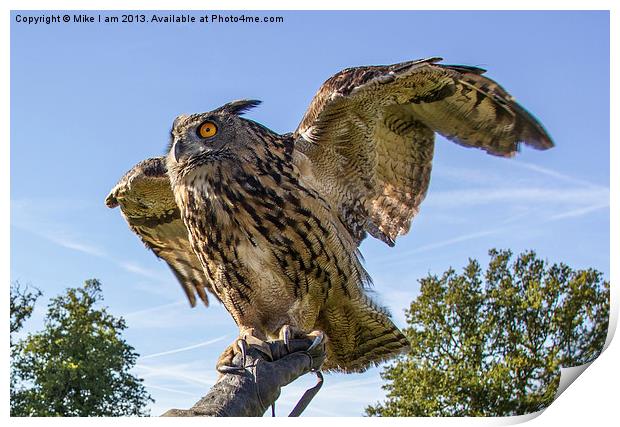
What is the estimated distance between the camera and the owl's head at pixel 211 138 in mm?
2766

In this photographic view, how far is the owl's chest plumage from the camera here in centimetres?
273

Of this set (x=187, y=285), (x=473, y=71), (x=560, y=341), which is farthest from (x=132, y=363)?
(x=473, y=71)

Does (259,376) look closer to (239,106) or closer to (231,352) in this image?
(231,352)

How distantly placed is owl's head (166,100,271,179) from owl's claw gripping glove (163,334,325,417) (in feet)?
2.18

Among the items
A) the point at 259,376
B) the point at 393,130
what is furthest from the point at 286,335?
the point at 393,130

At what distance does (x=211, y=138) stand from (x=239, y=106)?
0.18 metres

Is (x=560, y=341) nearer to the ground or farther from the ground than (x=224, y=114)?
nearer to the ground

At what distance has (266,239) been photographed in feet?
8.98

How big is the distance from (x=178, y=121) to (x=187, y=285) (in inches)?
36.1

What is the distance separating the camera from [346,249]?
286 centimetres

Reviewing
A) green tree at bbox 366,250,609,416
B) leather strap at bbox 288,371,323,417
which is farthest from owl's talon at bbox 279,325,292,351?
green tree at bbox 366,250,609,416

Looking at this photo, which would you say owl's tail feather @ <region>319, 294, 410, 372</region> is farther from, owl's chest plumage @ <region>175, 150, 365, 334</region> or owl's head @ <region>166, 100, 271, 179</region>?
owl's head @ <region>166, 100, 271, 179</region>

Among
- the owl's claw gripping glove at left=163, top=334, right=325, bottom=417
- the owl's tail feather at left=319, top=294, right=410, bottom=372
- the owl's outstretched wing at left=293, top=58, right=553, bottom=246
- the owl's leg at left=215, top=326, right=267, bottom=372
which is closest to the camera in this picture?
the owl's claw gripping glove at left=163, top=334, right=325, bottom=417
